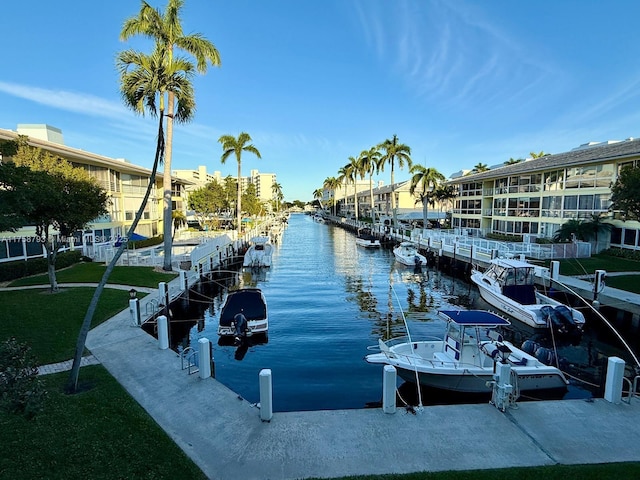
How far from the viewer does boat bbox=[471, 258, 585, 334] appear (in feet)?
62.1

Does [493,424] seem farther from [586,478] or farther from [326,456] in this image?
[326,456]

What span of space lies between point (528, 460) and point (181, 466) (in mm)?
6958

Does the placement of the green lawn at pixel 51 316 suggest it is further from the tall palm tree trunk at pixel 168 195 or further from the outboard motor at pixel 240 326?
the tall palm tree trunk at pixel 168 195

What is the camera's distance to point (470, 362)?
503 inches

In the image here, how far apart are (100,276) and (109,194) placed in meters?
17.1

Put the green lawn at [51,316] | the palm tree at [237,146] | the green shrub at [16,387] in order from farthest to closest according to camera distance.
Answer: the palm tree at [237,146]
the green lawn at [51,316]
the green shrub at [16,387]

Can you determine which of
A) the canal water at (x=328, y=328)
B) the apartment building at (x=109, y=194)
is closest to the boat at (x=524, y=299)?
the canal water at (x=328, y=328)

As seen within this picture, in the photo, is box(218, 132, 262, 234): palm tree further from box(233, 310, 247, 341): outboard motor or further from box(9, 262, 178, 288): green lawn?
box(233, 310, 247, 341): outboard motor

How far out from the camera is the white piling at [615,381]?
998 centimetres

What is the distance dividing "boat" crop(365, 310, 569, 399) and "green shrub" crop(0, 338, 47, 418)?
9.56 meters

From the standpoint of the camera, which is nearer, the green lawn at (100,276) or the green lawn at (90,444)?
the green lawn at (90,444)

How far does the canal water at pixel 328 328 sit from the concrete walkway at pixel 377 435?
9.06 feet

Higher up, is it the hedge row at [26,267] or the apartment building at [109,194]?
the apartment building at [109,194]

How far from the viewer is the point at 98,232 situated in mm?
38281
